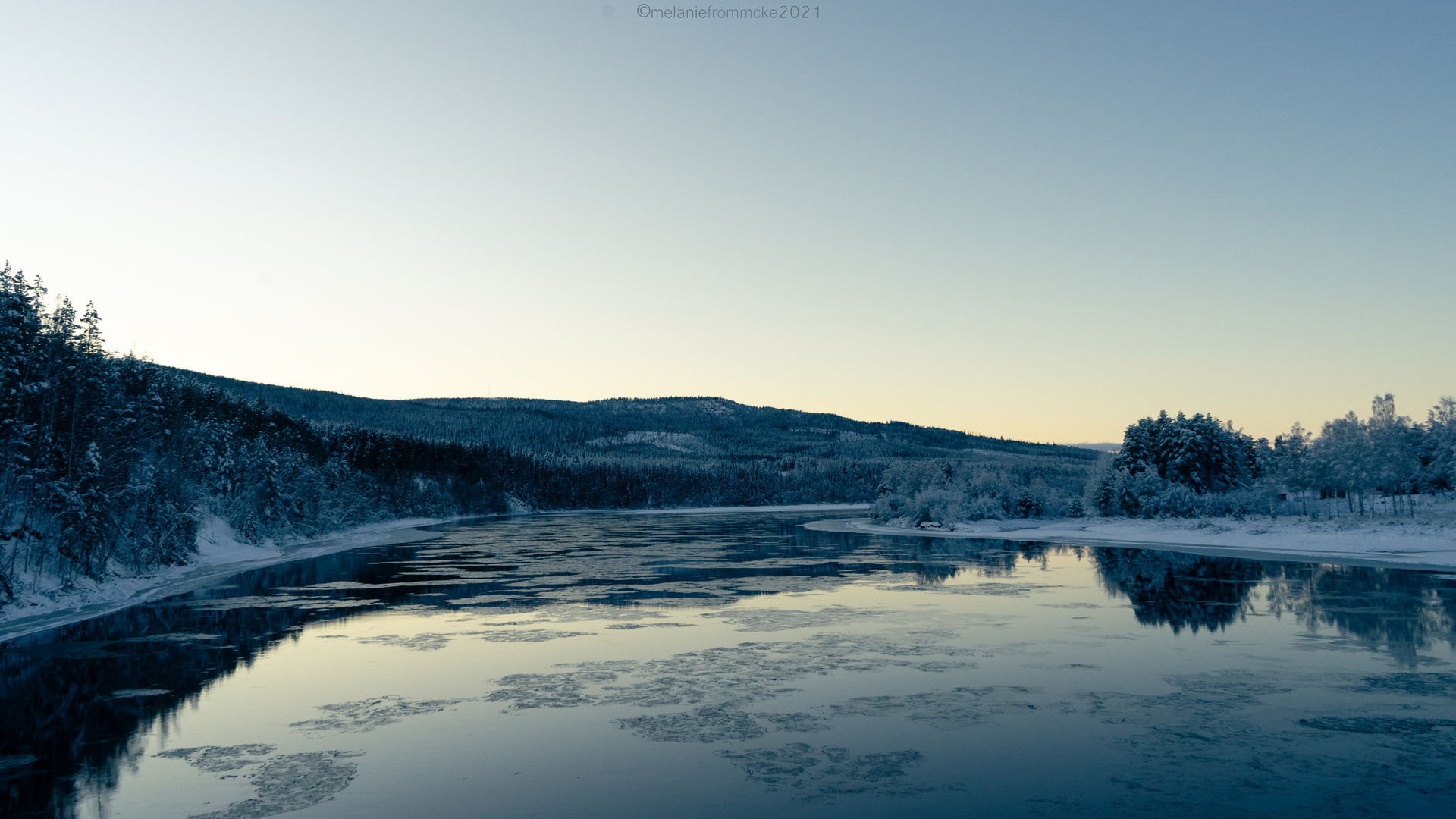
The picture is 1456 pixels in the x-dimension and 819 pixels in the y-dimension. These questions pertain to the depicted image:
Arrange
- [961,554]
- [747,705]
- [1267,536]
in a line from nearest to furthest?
[747,705] < [961,554] < [1267,536]

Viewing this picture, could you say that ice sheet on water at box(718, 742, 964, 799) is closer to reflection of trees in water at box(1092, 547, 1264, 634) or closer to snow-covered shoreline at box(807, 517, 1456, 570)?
reflection of trees in water at box(1092, 547, 1264, 634)

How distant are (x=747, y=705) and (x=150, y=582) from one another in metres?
35.5

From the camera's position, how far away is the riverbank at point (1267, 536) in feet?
146

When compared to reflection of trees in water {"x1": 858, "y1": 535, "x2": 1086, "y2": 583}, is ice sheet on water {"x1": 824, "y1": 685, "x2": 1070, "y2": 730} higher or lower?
higher

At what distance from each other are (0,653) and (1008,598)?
31.9 m

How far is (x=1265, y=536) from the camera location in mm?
55188

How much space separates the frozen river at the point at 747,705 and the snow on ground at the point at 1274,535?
45.1 feet

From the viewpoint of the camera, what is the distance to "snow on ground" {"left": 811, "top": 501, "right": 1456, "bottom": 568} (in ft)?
147

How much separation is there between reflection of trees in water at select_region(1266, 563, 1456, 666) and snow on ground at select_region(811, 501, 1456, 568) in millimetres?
5844

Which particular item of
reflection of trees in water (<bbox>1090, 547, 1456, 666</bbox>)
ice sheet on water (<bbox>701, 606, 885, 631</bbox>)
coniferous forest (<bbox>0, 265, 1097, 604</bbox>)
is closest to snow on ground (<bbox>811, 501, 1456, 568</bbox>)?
reflection of trees in water (<bbox>1090, 547, 1456, 666</bbox>)

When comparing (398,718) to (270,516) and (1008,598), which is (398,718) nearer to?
(1008,598)

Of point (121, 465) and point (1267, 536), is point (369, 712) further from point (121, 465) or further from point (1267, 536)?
point (1267, 536)

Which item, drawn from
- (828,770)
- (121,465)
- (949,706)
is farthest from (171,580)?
(828,770)

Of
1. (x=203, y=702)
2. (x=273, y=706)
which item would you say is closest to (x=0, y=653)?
Result: (x=203, y=702)
